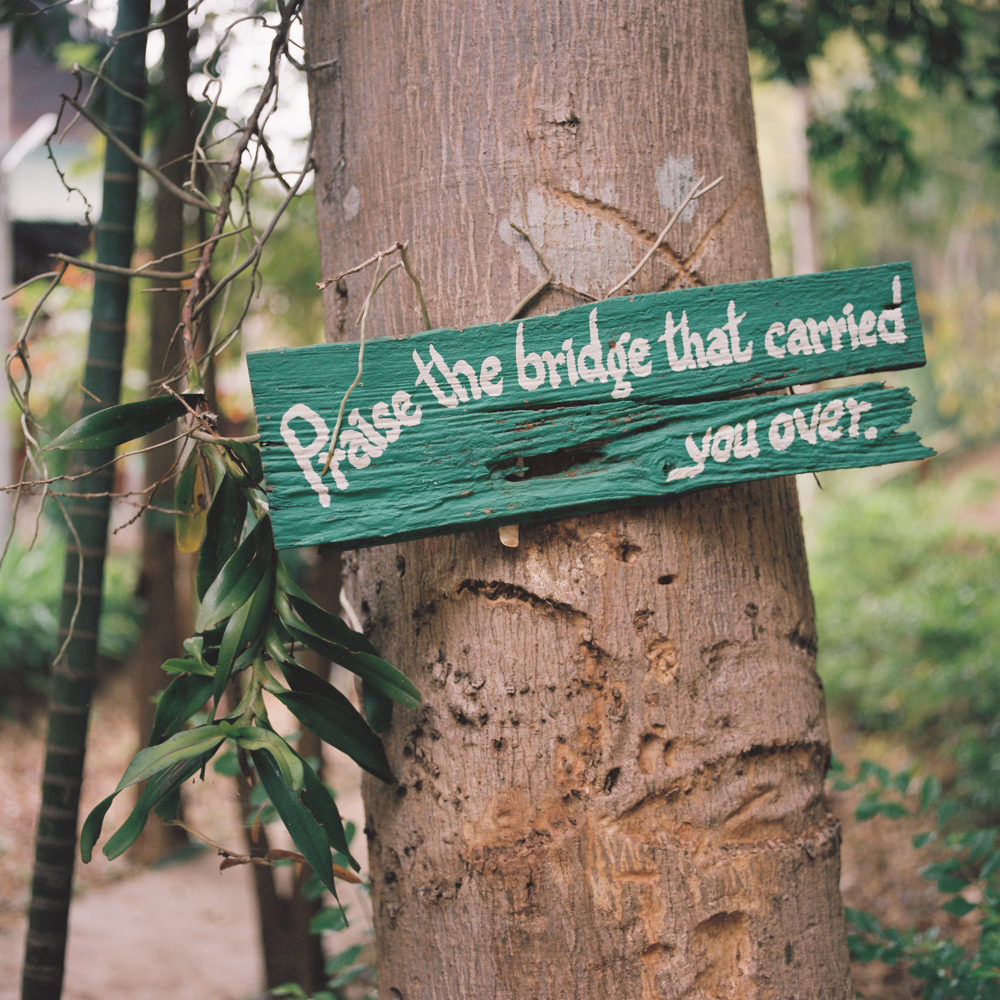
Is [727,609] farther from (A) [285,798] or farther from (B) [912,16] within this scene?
(B) [912,16]

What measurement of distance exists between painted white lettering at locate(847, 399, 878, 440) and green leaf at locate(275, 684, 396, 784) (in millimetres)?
718

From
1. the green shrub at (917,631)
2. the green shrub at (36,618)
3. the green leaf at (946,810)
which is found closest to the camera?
the green leaf at (946,810)

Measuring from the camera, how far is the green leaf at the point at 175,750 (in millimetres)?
953

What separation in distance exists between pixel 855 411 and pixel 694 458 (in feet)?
0.72

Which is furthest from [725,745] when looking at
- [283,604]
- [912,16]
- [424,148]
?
[912,16]

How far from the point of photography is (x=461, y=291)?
1.05m

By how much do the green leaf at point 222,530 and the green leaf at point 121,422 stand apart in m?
0.12

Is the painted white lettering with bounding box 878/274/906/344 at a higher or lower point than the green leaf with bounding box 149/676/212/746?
higher

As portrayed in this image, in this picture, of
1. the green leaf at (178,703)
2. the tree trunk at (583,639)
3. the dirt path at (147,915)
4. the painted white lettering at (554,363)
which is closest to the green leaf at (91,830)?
the green leaf at (178,703)

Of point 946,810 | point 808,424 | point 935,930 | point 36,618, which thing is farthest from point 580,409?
point 36,618

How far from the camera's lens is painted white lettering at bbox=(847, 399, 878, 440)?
3.38 ft

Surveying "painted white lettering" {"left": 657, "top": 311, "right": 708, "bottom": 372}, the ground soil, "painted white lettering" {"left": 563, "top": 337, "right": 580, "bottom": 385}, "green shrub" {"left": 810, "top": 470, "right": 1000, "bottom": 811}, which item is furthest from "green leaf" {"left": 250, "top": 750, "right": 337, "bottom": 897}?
"green shrub" {"left": 810, "top": 470, "right": 1000, "bottom": 811}

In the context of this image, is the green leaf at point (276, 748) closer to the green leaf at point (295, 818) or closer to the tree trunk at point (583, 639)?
the green leaf at point (295, 818)

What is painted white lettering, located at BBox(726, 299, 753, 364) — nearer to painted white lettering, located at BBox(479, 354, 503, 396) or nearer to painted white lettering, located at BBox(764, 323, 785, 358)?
painted white lettering, located at BBox(764, 323, 785, 358)
